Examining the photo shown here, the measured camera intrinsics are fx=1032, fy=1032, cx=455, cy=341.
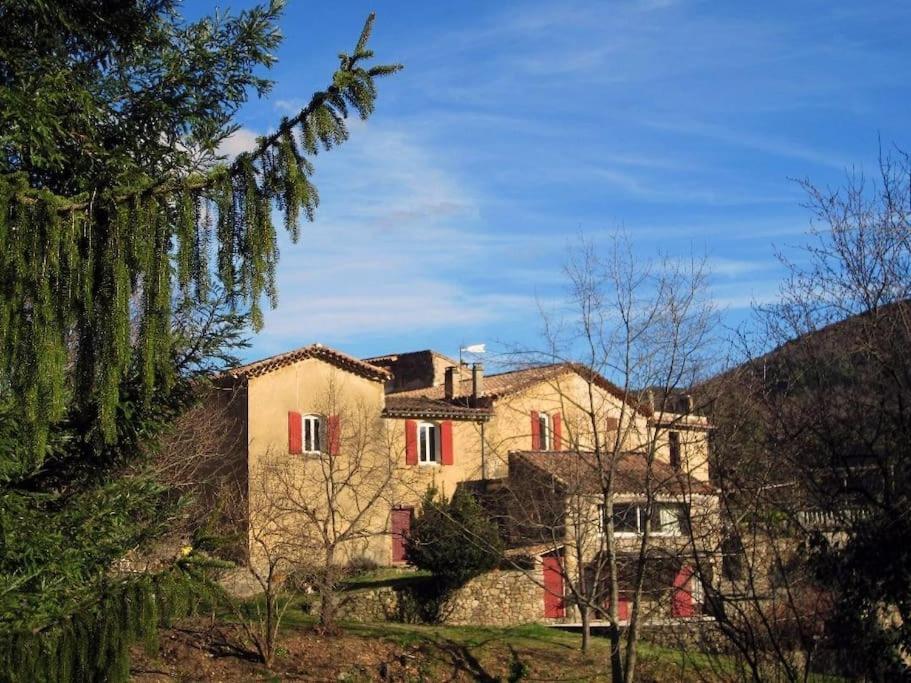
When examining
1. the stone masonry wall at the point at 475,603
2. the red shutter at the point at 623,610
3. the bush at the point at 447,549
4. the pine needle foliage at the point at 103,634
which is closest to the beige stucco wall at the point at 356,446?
the bush at the point at 447,549

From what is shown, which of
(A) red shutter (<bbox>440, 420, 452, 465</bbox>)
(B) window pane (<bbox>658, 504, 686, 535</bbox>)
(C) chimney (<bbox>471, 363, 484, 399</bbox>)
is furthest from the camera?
(C) chimney (<bbox>471, 363, 484, 399</bbox>)

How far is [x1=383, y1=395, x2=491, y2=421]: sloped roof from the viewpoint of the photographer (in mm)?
33191

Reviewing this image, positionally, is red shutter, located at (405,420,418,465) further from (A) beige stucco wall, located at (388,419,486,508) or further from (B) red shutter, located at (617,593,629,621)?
(B) red shutter, located at (617,593,629,621)

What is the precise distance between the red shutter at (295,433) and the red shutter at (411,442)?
4.06m

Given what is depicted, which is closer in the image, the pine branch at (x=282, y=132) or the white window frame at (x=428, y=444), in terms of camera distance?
the pine branch at (x=282, y=132)

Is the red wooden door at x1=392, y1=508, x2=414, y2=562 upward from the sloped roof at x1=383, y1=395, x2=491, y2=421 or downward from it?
downward

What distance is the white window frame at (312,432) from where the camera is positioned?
3097 centimetres

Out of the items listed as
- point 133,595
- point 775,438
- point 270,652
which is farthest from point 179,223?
point 270,652

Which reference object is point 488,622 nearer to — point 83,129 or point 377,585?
point 377,585

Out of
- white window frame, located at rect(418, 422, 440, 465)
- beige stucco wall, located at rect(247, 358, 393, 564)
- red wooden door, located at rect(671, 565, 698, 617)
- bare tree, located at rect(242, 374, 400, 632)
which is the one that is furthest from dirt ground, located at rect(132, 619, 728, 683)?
white window frame, located at rect(418, 422, 440, 465)

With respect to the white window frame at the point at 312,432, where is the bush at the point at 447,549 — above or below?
below

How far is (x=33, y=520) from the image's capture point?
6555 millimetres

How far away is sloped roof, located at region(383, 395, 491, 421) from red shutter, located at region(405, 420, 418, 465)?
0.34 m

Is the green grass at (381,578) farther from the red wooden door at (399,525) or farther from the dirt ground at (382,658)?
the dirt ground at (382,658)
